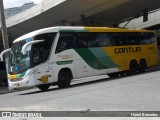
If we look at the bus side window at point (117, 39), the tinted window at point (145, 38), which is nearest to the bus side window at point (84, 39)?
the bus side window at point (117, 39)

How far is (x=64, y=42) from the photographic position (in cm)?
2106

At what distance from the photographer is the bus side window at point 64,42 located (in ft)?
68.0

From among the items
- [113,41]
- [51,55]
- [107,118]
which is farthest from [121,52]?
[107,118]

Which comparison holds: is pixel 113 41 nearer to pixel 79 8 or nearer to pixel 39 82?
pixel 39 82

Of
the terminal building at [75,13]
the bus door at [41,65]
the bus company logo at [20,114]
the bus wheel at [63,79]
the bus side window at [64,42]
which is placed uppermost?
the terminal building at [75,13]

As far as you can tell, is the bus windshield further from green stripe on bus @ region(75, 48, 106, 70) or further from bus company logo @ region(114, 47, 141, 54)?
bus company logo @ region(114, 47, 141, 54)

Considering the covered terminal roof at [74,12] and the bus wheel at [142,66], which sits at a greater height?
the covered terminal roof at [74,12]

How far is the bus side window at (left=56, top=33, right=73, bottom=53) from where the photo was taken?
20.7 meters

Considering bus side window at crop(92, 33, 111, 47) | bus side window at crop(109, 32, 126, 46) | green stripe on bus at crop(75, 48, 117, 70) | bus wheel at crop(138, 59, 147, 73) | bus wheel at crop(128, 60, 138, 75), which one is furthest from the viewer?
bus wheel at crop(138, 59, 147, 73)

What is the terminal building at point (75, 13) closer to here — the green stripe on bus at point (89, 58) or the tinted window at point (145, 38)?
the tinted window at point (145, 38)

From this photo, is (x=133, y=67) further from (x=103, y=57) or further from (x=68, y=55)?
(x=68, y=55)

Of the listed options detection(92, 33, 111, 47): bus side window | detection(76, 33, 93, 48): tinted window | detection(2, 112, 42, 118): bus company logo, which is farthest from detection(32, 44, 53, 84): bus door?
detection(2, 112, 42, 118): bus company logo

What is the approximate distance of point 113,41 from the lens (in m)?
24.5

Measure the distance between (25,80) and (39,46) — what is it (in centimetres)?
174
